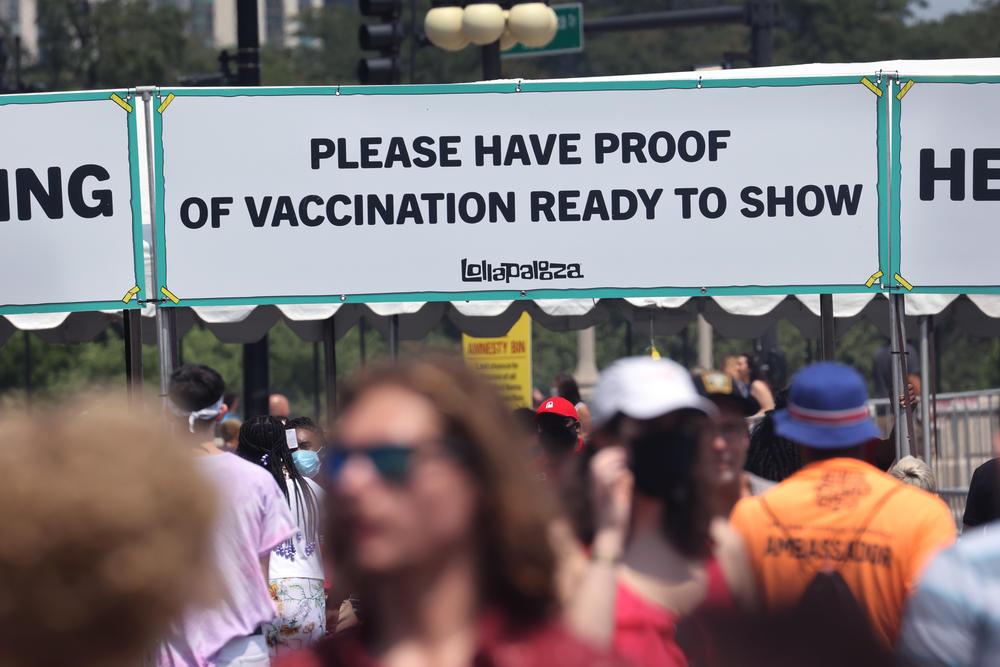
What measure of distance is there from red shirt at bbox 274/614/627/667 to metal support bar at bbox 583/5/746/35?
15238mm

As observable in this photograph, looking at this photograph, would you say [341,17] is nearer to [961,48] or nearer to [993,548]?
[961,48]

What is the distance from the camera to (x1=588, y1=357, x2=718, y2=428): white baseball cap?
285 centimetres

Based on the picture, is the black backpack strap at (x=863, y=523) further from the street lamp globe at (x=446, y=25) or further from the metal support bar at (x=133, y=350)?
the street lamp globe at (x=446, y=25)

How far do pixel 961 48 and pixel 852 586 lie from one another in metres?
58.9

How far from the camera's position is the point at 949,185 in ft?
26.6

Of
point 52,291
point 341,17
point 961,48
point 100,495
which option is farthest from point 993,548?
point 341,17

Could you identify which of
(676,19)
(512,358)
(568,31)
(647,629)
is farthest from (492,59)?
(647,629)

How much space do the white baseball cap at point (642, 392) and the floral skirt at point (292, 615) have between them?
3347 mm

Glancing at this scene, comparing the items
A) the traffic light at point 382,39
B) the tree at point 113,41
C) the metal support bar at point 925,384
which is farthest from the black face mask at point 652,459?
the tree at point 113,41

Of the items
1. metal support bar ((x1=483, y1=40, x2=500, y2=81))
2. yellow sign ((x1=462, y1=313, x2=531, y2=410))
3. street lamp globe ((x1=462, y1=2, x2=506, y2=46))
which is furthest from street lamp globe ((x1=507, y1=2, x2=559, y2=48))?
yellow sign ((x1=462, y1=313, x2=531, y2=410))

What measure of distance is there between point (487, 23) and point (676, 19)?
5.50m

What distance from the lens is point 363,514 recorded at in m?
1.93

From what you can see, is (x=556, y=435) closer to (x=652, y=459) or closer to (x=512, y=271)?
(x=512, y=271)

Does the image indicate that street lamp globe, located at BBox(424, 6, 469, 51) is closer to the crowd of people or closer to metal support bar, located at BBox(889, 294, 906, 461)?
metal support bar, located at BBox(889, 294, 906, 461)
